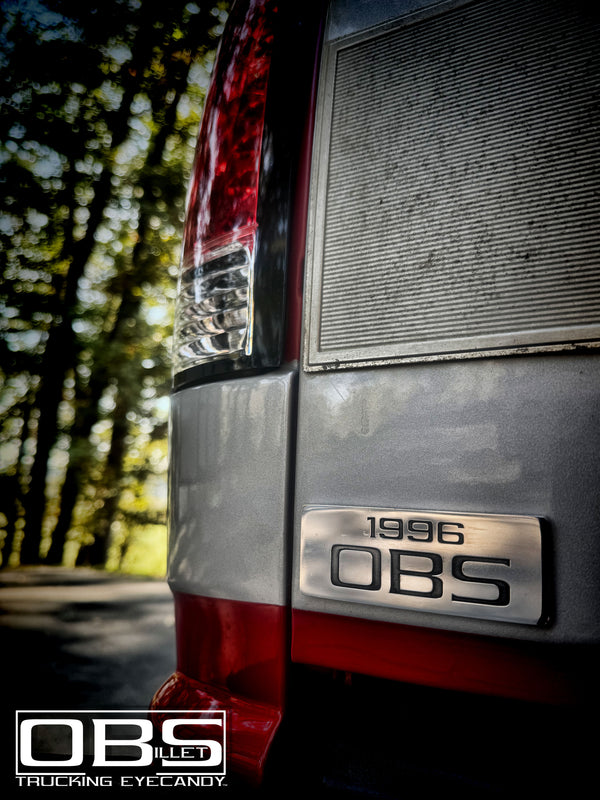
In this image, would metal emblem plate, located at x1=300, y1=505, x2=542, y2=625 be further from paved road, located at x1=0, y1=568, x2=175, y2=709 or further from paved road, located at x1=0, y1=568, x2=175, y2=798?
paved road, located at x1=0, y1=568, x2=175, y2=709

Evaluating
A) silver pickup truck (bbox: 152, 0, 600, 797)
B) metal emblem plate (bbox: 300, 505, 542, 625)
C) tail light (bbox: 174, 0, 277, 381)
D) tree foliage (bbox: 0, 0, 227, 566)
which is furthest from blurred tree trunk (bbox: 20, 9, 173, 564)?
metal emblem plate (bbox: 300, 505, 542, 625)

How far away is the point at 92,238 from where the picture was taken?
792 cm

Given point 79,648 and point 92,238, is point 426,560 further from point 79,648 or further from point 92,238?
point 92,238

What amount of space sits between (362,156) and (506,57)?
0.90 feet

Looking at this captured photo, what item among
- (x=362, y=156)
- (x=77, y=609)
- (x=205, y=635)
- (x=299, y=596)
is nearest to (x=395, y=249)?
(x=362, y=156)

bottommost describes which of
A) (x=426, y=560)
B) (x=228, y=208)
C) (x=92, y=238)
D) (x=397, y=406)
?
(x=426, y=560)

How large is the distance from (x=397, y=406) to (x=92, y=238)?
7953 mm

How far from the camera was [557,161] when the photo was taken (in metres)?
0.87

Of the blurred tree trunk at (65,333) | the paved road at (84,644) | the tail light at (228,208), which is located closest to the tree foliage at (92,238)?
the blurred tree trunk at (65,333)

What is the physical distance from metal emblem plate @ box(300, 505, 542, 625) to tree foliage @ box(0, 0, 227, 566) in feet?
20.7

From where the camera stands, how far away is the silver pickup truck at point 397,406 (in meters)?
0.81

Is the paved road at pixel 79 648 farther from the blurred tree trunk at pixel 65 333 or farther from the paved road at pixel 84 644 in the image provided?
the blurred tree trunk at pixel 65 333

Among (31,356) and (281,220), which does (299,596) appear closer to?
(281,220)

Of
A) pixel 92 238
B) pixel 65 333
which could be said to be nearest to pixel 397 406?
pixel 65 333
